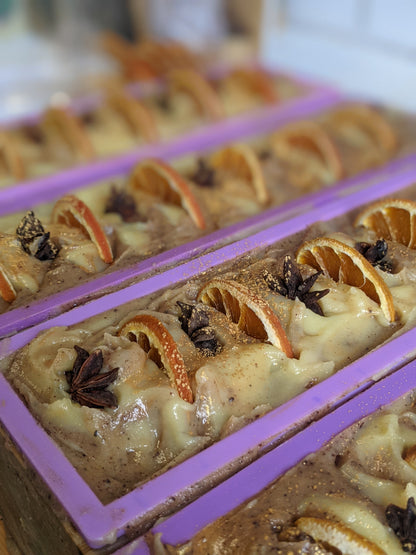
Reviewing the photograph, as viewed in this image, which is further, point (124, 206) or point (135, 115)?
point (135, 115)

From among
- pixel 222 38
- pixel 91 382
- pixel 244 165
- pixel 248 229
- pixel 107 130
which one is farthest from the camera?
pixel 222 38

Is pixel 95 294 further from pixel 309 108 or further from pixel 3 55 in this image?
pixel 3 55

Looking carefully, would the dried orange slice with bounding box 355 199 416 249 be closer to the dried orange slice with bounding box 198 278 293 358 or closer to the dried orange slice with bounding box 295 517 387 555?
the dried orange slice with bounding box 198 278 293 358

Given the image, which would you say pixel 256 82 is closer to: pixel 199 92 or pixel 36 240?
pixel 199 92

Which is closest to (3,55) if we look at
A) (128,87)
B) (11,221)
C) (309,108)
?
(128,87)

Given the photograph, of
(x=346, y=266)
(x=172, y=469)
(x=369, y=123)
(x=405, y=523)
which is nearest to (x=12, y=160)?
(x=346, y=266)

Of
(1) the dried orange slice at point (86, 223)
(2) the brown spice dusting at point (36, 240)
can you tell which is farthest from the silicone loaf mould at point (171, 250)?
(2) the brown spice dusting at point (36, 240)

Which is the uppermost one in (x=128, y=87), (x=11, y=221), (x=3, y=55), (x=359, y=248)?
(x=3, y=55)
